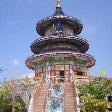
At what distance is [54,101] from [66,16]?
20.7m

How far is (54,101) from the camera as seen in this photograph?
29859mm

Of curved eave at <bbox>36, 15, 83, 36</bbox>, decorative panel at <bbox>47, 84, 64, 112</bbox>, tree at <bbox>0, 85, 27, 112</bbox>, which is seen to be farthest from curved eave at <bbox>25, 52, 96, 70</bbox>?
tree at <bbox>0, 85, 27, 112</bbox>

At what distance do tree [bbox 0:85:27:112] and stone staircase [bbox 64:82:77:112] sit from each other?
4.15 metres

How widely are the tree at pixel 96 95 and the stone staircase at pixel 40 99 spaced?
11.7 feet

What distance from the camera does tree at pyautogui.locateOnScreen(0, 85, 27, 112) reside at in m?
30.3

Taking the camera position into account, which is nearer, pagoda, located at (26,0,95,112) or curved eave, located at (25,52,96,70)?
pagoda, located at (26,0,95,112)

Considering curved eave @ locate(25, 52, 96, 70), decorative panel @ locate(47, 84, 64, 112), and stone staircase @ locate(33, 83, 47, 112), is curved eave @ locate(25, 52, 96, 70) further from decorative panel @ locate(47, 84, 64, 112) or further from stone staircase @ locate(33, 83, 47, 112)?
decorative panel @ locate(47, 84, 64, 112)

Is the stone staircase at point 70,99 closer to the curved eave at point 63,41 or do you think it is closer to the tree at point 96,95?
the tree at point 96,95

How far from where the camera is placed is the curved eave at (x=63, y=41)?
4522 centimetres

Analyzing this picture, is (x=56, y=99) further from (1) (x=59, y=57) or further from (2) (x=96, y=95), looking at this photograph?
(1) (x=59, y=57)

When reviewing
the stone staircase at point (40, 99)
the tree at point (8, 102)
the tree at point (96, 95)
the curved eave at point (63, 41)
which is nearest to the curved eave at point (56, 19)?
the curved eave at point (63, 41)

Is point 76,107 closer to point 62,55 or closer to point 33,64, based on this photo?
point 62,55

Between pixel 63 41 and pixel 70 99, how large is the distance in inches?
662

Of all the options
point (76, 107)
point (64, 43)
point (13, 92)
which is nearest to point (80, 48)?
point (64, 43)
